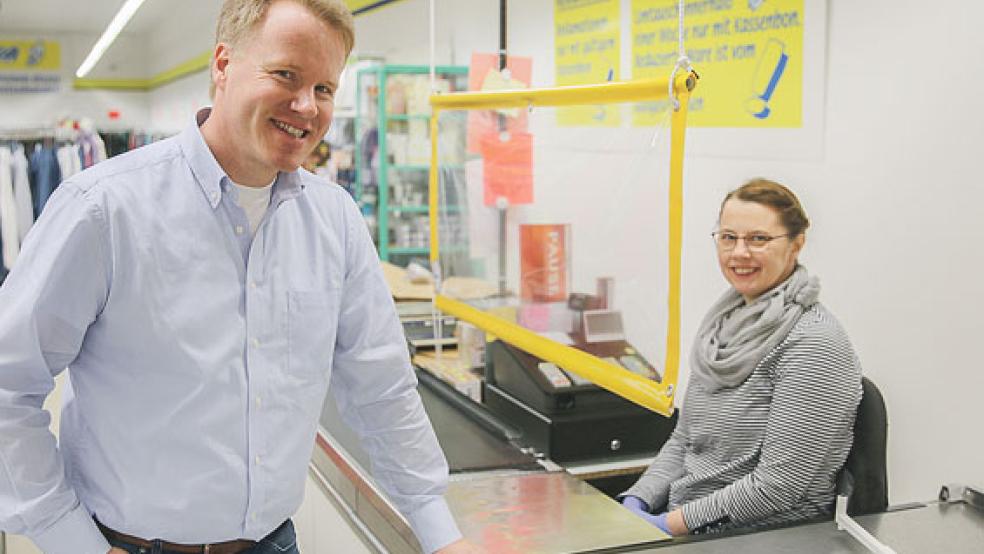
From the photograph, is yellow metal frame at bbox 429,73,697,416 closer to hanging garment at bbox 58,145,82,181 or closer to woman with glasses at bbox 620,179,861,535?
woman with glasses at bbox 620,179,861,535

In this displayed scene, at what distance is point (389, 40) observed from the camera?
21.6 feet

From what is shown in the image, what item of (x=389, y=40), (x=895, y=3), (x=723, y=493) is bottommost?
(x=723, y=493)

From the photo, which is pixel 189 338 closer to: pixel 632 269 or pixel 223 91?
pixel 223 91

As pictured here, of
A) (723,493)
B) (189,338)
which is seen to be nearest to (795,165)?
(723,493)

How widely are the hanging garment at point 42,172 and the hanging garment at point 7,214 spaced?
0.99 feet

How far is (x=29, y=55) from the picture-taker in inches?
632

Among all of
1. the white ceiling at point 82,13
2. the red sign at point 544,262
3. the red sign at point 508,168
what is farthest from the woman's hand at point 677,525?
the white ceiling at point 82,13

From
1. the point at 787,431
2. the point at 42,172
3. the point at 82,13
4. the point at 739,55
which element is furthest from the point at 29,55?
the point at 787,431

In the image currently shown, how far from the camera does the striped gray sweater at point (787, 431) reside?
2174 millimetres

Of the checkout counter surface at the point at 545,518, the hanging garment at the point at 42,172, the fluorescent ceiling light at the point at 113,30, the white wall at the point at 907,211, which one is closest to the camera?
the checkout counter surface at the point at 545,518

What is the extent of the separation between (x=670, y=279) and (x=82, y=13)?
13.8 metres

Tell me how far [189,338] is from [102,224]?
23cm

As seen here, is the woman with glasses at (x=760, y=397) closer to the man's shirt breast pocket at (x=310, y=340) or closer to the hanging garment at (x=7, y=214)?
the man's shirt breast pocket at (x=310, y=340)

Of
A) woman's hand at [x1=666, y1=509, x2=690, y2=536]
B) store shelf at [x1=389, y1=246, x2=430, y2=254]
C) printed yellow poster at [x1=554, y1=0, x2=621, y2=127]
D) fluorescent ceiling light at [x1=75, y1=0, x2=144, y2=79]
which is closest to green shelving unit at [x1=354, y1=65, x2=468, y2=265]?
store shelf at [x1=389, y1=246, x2=430, y2=254]
